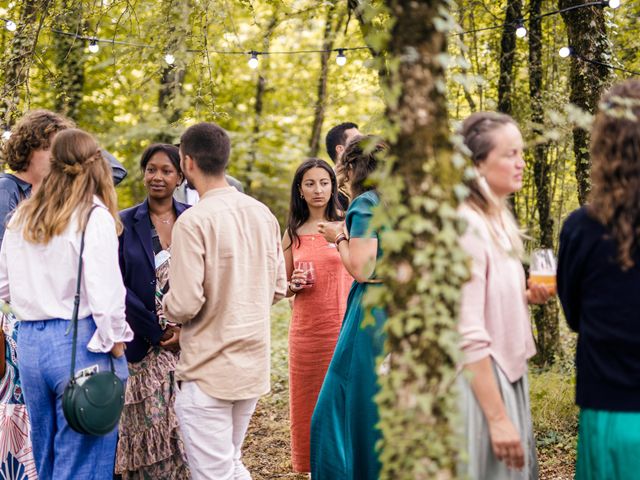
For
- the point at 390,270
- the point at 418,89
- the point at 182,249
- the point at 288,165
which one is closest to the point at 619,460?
the point at 390,270

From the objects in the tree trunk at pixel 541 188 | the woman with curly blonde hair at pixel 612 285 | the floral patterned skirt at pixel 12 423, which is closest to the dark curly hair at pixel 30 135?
the floral patterned skirt at pixel 12 423

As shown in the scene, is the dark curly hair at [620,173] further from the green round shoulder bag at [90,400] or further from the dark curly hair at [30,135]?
the dark curly hair at [30,135]

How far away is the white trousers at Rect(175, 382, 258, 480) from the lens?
11.6ft

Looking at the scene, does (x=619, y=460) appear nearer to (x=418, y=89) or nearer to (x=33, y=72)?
(x=418, y=89)

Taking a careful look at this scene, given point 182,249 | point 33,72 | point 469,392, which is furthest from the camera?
point 33,72

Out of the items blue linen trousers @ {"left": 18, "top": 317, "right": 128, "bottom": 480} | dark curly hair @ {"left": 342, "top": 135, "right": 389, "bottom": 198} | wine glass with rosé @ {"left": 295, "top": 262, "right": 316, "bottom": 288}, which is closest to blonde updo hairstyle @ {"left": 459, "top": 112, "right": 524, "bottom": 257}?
dark curly hair @ {"left": 342, "top": 135, "right": 389, "bottom": 198}

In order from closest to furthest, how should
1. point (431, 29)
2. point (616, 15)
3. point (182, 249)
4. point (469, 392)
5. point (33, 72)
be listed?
point (431, 29)
point (469, 392)
point (182, 249)
point (616, 15)
point (33, 72)

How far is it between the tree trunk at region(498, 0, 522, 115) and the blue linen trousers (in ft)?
15.8

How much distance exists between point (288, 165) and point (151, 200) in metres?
10.8

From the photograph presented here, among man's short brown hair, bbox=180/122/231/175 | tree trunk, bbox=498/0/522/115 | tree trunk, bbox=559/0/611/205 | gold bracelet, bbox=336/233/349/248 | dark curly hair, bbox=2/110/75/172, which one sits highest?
tree trunk, bbox=498/0/522/115

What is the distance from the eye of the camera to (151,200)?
14.3 feet

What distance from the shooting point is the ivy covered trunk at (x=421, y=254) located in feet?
6.97

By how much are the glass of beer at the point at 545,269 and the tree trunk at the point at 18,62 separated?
12.0 ft

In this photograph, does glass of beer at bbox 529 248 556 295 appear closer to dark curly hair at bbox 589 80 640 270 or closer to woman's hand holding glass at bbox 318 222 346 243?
dark curly hair at bbox 589 80 640 270
